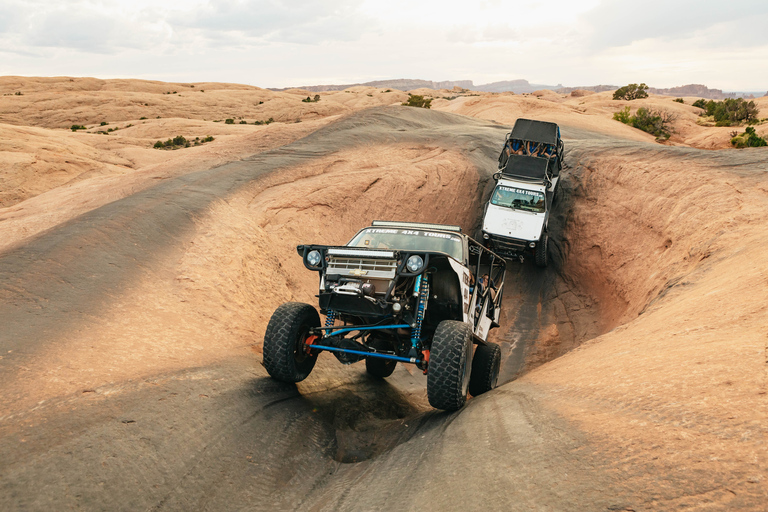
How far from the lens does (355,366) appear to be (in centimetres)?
872

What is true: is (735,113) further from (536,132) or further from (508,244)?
(508,244)

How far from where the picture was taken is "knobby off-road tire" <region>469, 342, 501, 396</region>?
7.00m

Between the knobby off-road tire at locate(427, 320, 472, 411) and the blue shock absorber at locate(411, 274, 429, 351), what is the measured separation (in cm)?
33

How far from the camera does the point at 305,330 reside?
6523 millimetres

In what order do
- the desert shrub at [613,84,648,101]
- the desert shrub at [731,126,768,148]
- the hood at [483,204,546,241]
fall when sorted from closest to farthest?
the hood at [483,204,546,241] → the desert shrub at [731,126,768,148] → the desert shrub at [613,84,648,101]

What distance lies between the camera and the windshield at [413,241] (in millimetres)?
7094

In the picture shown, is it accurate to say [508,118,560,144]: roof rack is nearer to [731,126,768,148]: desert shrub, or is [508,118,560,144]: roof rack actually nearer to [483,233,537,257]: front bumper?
[483,233,537,257]: front bumper

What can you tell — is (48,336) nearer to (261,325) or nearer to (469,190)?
(261,325)

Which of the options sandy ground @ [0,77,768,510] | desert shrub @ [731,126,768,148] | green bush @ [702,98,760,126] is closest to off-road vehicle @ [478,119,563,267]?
sandy ground @ [0,77,768,510]

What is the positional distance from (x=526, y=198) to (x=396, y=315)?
31.4ft

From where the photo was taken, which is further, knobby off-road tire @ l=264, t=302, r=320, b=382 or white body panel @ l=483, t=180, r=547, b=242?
white body panel @ l=483, t=180, r=547, b=242

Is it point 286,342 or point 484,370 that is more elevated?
point 286,342

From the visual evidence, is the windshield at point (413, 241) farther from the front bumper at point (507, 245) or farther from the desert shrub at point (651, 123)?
the desert shrub at point (651, 123)

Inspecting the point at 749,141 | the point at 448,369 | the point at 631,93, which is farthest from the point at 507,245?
the point at 631,93
